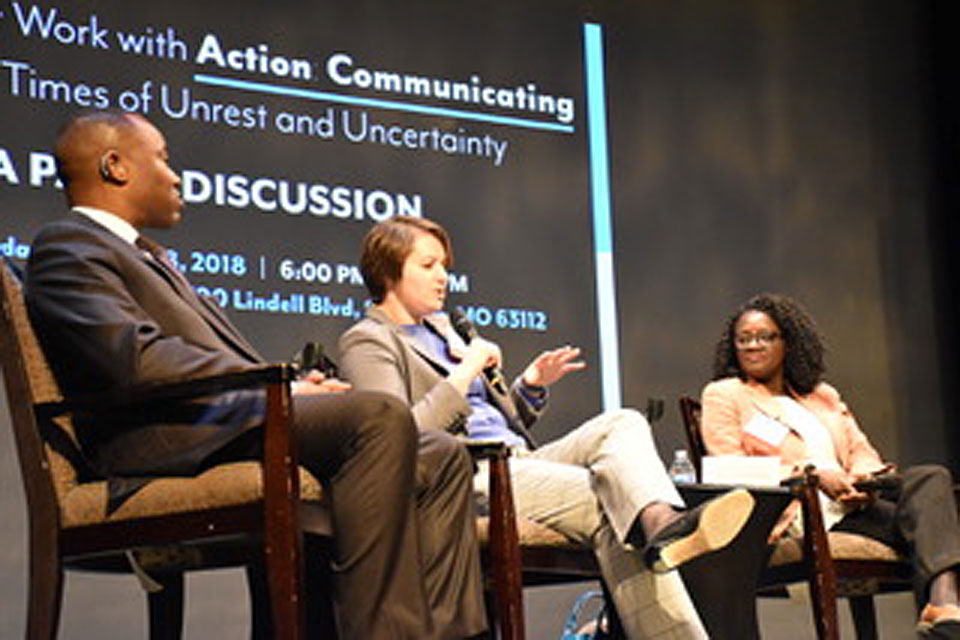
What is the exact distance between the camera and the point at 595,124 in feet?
18.0

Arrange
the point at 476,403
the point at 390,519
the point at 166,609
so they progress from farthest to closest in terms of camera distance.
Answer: the point at 476,403 < the point at 166,609 < the point at 390,519

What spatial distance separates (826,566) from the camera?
12.7 ft

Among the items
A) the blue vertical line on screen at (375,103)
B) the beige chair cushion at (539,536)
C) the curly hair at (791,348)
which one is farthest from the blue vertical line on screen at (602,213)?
the beige chair cushion at (539,536)

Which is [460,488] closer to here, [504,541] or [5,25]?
[504,541]

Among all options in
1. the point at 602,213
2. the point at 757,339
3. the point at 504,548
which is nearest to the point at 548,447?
the point at 504,548

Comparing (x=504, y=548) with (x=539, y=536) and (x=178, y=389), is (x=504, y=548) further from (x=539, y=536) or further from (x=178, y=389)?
(x=178, y=389)

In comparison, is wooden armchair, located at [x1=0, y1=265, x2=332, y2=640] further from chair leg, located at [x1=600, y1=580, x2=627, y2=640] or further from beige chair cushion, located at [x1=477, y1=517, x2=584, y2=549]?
chair leg, located at [x1=600, y1=580, x2=627, y2=640]

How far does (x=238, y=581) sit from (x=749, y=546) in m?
1.64

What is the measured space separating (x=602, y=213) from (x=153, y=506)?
114 inches

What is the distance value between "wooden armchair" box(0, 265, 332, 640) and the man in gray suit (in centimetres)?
4

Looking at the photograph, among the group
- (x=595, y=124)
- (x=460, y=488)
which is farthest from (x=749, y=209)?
(x=460, y=488)

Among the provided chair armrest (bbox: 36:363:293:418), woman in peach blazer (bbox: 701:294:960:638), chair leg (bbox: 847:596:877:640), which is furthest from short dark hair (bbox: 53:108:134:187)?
chair leg (bbox: 847:596:877:640)

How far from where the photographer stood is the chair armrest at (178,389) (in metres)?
2.69

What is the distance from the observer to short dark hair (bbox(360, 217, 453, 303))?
383 cm
